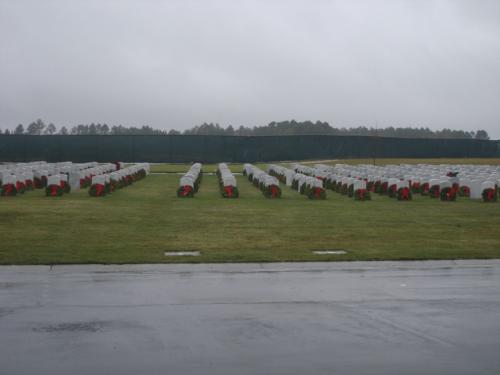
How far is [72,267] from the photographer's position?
1108 centimetres

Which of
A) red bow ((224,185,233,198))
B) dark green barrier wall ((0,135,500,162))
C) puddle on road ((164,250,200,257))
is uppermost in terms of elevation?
dark green barrier wall ((0,135,500,162))

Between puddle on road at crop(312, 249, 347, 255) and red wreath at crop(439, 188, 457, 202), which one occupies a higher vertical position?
red wreath at crop(439, 188, 457, 202)

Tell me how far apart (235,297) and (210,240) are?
541cm

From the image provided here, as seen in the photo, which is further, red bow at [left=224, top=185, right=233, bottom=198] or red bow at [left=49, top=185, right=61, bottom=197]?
red bow at [left=224, top=185, right=233, bottom=198]

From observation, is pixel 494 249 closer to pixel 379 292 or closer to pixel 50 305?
pixel 379 292

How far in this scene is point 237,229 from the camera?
16.2m

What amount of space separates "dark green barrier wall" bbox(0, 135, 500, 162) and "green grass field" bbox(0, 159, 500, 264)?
40264mm

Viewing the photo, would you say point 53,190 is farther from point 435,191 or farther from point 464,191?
point 464,191

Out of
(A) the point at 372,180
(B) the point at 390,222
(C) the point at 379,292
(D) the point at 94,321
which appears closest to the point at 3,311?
(D) the point at 94,321

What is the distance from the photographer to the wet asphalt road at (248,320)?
614 centimetres

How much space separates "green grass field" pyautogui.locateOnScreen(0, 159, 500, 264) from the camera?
40.9ft

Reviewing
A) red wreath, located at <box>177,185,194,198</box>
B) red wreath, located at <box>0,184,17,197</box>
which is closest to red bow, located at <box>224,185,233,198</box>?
red wreath, located at <box>177,185,194,198</box>

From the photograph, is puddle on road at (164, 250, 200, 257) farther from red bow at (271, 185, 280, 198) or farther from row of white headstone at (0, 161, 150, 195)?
row of white headstone at (0, 161, 150, 195)

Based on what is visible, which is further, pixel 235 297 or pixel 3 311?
pixel 235 297
